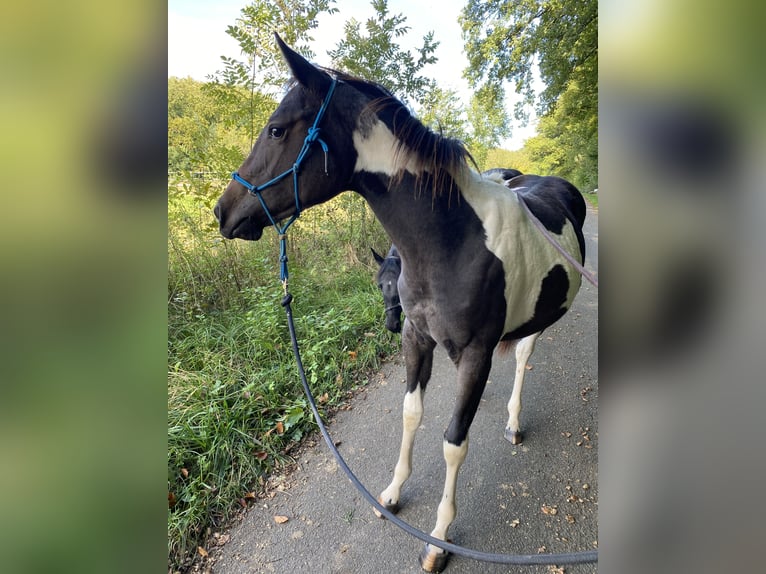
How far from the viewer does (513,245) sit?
173 centimetres

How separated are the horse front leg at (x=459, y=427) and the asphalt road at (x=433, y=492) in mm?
111

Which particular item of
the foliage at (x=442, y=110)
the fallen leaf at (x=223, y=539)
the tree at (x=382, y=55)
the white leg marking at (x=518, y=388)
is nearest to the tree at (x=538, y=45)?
the foliage at (x=442, y=110)

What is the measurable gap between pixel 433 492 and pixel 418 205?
174 centimetres

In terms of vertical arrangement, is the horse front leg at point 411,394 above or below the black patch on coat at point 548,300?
below

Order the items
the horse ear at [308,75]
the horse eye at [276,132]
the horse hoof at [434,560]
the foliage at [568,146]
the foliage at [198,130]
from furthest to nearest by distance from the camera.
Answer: the foliage at [568,146] < the foliage at [198,130] < the horse hoof at [434,560] < the horse eye at [276,132] < the horse ear at [308,75]

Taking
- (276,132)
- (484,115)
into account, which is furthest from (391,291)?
(484,115)

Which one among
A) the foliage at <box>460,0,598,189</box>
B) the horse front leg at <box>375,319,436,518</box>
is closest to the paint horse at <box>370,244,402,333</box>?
the horse front leg at <box>375,319,436,518</box>

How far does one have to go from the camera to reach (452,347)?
1787 millimetres

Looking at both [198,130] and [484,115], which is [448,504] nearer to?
[198,130]

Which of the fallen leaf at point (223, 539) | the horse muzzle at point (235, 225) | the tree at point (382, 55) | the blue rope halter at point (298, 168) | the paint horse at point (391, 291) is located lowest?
the fallen leaf at point (223, 539)

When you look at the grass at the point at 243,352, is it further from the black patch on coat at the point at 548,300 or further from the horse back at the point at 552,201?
the horse back at the point at 552,201

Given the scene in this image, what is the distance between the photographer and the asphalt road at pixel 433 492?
1950 mm
